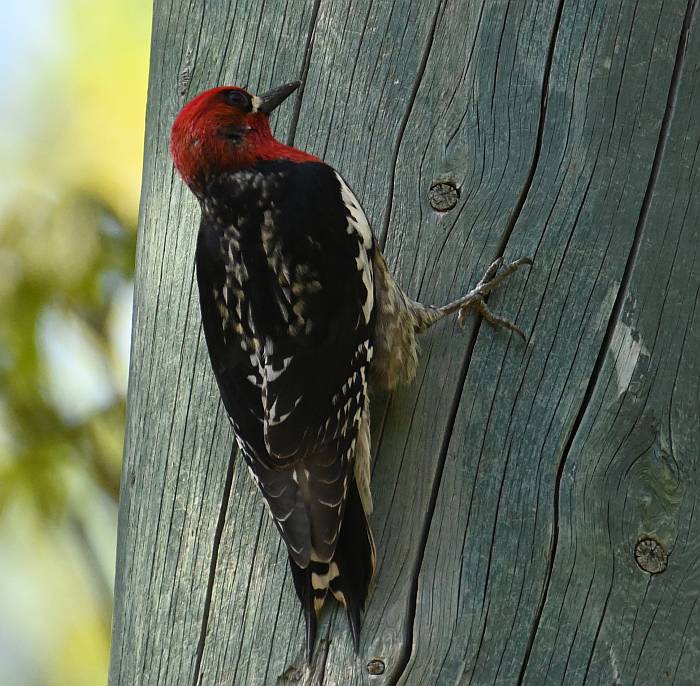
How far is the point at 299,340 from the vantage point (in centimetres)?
305

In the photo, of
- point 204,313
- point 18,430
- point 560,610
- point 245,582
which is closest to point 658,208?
point 560,610

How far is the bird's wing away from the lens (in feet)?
9.25

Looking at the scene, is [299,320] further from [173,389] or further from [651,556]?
[651,556]

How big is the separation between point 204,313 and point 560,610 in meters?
1.33

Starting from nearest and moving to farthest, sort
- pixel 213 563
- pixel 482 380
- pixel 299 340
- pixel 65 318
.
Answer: pixel 482 380
pixel 213 563
pixel 299 340
pixel 65 318

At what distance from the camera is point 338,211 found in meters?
3.09

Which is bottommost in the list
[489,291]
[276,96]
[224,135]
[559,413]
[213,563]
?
[213,563]

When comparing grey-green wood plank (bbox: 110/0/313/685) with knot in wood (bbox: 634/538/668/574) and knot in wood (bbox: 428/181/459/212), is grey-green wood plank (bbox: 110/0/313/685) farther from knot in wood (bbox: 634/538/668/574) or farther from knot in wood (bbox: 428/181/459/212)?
knot in wood (bbox: 634/538/668/574)

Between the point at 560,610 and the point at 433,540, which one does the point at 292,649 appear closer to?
the point at 433,540

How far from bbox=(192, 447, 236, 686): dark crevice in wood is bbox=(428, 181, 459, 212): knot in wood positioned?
0.95m

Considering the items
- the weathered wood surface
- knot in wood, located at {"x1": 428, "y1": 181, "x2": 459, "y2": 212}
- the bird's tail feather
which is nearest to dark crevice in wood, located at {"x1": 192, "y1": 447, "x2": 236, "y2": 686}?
the weathered wood surface

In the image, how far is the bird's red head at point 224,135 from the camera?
10.5ft

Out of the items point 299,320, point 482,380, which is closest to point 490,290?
point 482,380

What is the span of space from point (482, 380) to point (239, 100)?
46.6 inches
